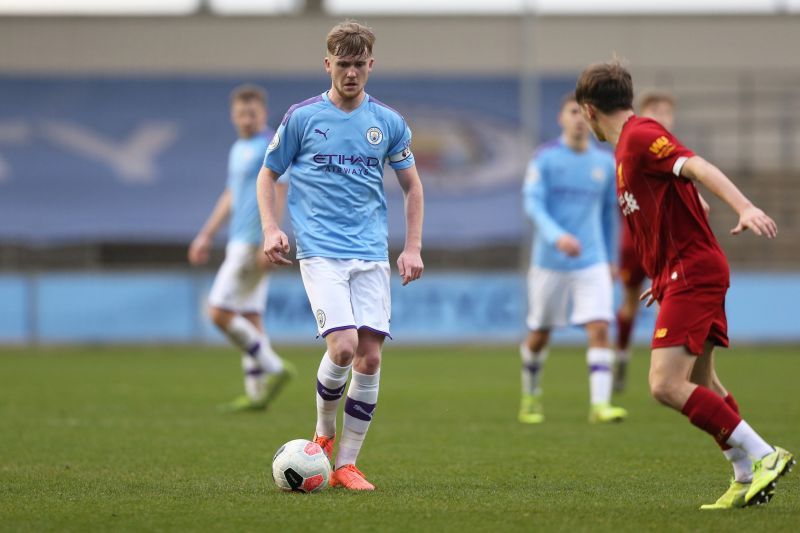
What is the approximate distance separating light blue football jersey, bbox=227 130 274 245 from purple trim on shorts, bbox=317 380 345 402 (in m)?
4.40

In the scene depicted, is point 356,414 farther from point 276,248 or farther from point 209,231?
point 209,231

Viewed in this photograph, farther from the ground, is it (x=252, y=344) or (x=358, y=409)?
(x=358, y=409)

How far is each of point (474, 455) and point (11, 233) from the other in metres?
23.3

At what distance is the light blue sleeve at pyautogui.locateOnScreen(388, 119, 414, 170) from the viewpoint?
21.3 feet

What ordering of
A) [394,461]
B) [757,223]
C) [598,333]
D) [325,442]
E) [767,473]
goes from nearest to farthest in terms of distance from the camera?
1. [757,223]
2. [767,473]
3. [325,442]
4. [394,461]
5. [598,333]

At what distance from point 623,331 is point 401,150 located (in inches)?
261

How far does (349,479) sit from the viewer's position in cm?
629

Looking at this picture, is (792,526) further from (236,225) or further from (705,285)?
(236,225)

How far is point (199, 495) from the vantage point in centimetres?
599

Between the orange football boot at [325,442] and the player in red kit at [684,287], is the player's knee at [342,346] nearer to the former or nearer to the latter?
the orange football boot at [325,442]

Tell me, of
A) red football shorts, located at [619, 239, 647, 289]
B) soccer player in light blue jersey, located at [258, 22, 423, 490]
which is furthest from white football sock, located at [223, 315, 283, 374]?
soccer player in light blue jersey, located at [258, 22, 423, 490]

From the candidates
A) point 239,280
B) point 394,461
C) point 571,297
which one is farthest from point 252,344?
point 394,461

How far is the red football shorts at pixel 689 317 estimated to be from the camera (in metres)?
5.46

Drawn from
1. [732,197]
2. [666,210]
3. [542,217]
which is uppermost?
[732,197]
